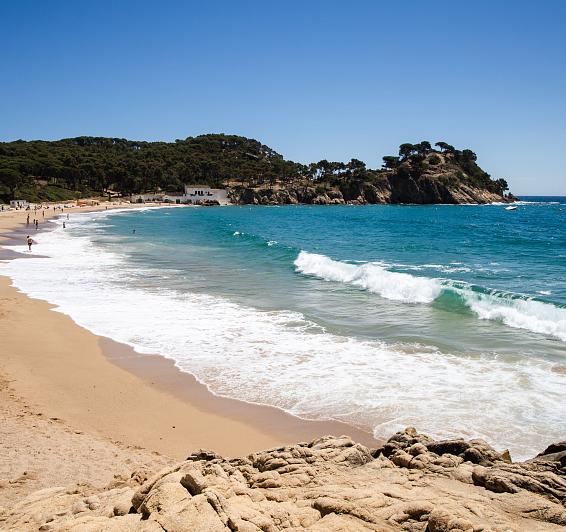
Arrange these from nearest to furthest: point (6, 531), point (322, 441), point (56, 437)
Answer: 1. point (6, 531)
2. point (322, 441)
3. point (56, 437)

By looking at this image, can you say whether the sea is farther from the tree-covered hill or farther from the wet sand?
the tree-covered hill

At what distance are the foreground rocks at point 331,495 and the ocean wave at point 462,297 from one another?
457 inches

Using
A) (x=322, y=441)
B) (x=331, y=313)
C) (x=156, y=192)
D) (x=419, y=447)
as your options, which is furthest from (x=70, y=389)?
(x=156, y=192)

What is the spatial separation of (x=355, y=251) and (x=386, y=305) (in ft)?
69.6

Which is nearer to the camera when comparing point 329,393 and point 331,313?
point 329,393

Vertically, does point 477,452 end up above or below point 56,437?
above

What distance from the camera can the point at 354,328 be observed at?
16.9 meters

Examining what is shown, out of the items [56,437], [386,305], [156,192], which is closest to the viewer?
[56,437]

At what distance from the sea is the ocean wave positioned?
0.06 meters

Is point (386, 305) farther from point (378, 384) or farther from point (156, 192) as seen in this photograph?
point (156, 192)

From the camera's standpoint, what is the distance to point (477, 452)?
21.2 feet

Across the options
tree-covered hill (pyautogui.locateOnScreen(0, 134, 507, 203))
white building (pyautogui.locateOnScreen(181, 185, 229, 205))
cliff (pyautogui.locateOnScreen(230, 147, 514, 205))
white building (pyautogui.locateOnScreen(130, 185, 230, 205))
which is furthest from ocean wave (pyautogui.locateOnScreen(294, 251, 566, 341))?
cliff (pyautogui.locateOnScreen(230, 147, 514, 205))

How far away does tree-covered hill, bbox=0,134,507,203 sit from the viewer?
13062 centimetres

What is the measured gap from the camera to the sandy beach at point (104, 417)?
7871 millimetres
